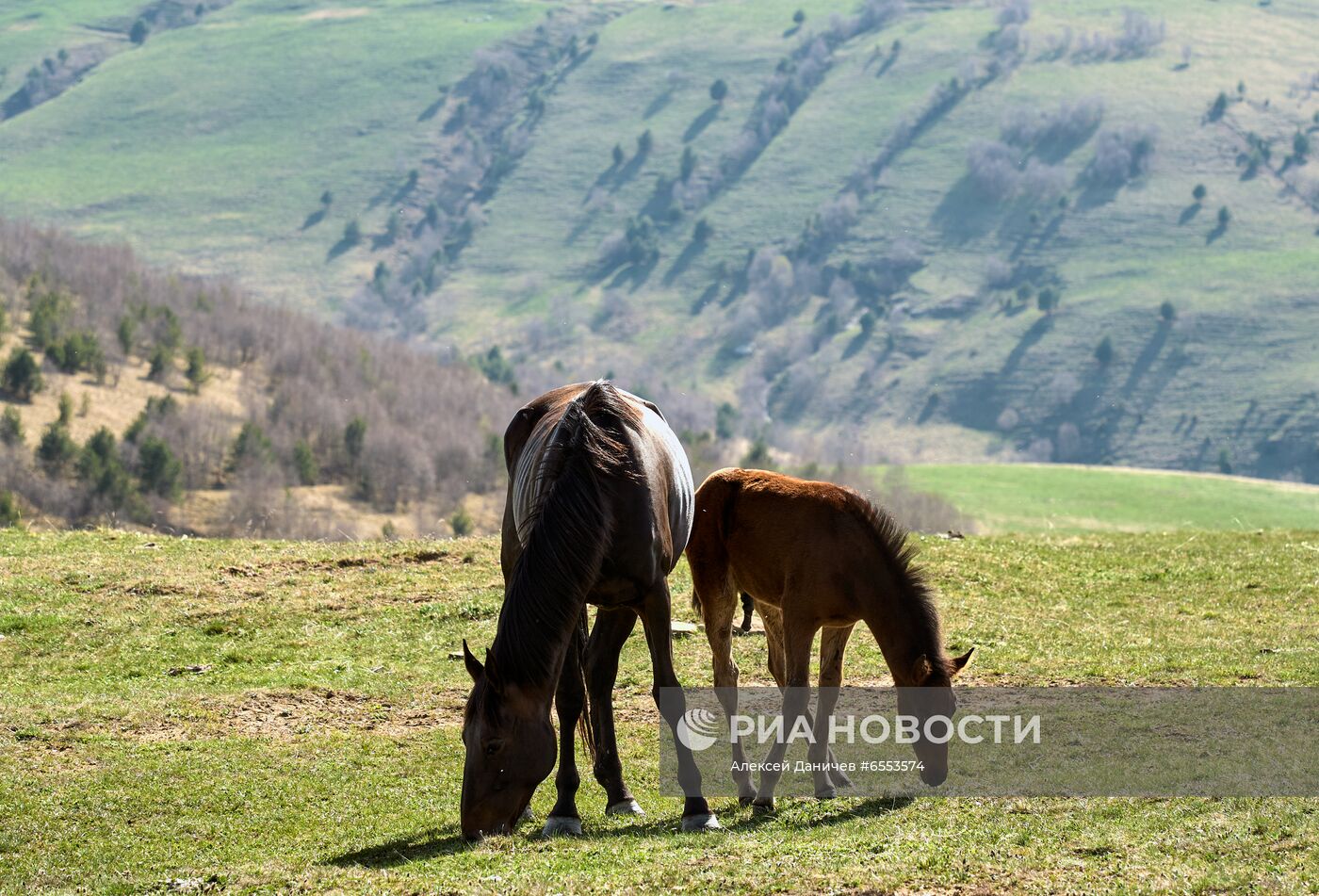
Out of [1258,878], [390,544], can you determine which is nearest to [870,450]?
[390,544]

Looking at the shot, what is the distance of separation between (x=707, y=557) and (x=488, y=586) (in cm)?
784

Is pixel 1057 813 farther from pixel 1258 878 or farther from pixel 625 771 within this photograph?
pixel 625 771

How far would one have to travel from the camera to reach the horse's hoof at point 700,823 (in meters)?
10.6

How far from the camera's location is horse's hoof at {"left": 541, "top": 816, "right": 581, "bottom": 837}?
34.6 feet

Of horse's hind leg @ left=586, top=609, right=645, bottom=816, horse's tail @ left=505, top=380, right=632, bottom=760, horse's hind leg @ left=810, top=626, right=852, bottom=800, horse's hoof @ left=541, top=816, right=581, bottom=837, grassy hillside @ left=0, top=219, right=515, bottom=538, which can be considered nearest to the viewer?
horse's tail @ left=505, top=380, right=632, bottom=760

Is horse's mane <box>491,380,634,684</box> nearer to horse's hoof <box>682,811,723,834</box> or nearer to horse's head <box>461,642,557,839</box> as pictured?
horse's head <box>461,642,557,839</box>

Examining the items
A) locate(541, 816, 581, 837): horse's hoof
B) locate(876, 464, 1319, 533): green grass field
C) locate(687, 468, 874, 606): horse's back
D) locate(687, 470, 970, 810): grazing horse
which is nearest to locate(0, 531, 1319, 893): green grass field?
locate(541, 816, 581, 837): horse's hoof

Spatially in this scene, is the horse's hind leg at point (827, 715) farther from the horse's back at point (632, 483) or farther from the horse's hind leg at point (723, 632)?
the horse's back at point (632, 483)

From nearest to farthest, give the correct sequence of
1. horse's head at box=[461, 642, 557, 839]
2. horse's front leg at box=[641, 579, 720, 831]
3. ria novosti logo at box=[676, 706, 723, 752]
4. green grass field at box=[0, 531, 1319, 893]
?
1. green grass field at box=[0, 531, 1319, 893]
2. horse's head at box=[461, 642, 557, 839]
3. horse's front leg at box=[641, 579, 720, 831]
4. ria novosti logo at box=[676, 706, 723, 752]

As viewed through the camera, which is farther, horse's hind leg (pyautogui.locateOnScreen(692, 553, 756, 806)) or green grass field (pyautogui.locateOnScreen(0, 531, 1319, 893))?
horse's hind leg (pyautogui.locateOnScreen(692, 553, 756, 806))

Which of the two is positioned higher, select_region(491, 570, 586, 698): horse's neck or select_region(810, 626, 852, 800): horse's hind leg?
select_region(491, 570, 586, 698): horse's neck

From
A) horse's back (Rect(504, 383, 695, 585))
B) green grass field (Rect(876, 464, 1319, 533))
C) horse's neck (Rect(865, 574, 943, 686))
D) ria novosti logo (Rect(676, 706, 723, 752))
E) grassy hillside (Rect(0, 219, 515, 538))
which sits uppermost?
horse's back (Rect(504, 383, 695, 585))

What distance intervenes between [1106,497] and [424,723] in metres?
119

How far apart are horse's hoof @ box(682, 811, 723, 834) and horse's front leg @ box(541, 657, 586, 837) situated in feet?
2.48
